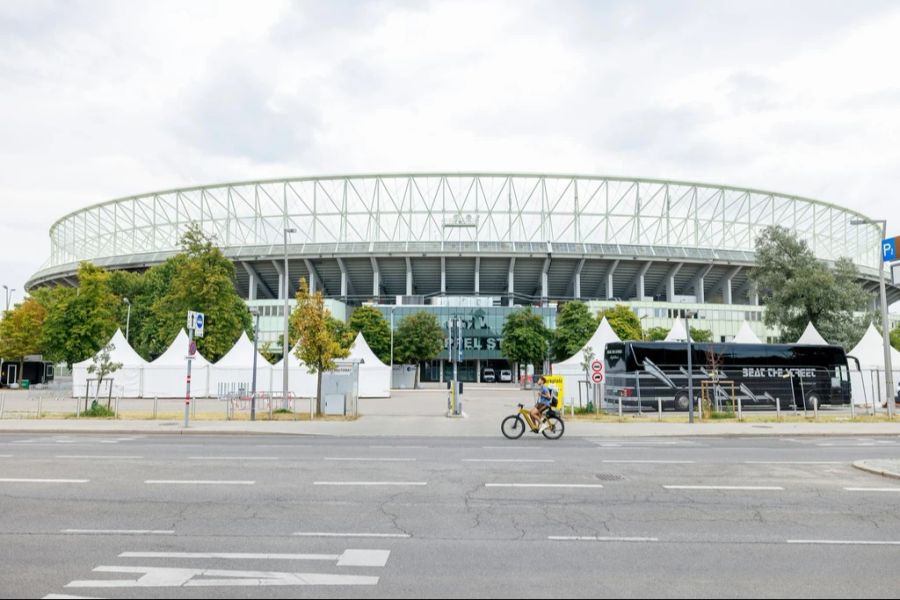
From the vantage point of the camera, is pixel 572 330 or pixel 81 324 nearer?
pixel 81 324

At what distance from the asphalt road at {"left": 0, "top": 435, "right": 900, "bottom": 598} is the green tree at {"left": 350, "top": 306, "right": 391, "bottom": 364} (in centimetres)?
5769

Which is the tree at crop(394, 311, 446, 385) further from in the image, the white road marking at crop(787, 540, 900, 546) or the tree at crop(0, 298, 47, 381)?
the white road marking at crop(787, 540, 900, 546)

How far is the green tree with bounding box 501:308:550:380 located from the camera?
240 feet

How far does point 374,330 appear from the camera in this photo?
72562 mm

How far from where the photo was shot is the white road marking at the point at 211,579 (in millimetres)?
5480

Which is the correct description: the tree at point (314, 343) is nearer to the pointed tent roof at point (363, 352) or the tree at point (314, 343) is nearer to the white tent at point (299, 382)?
the white tent at point (299, 382)

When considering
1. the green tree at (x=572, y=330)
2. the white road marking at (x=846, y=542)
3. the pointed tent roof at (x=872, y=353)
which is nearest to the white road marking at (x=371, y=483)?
the white road marking at (x=846, y=542)

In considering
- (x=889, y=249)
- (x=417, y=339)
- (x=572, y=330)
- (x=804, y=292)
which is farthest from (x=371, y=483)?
(x=572, y=330)

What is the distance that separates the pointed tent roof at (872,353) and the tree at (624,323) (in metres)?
30.3

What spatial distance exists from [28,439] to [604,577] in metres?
18.2

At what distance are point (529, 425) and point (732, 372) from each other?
18.6 m

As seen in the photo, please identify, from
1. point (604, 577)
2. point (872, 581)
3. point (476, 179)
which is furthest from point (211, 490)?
point (476, 179)

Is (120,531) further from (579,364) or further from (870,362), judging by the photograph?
(870,362)

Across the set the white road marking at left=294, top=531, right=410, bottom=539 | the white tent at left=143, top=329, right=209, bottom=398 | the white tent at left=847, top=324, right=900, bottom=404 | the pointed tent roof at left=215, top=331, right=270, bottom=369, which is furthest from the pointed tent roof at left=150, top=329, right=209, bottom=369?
the white tent at left=847, top=324, right=900, bottom=404
